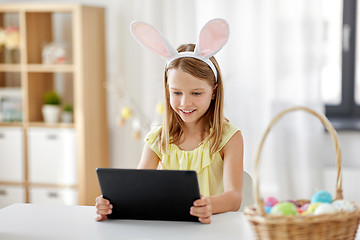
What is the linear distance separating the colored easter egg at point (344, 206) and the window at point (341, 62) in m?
2.49

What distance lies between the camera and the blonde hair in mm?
1833

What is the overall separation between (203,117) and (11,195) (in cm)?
226

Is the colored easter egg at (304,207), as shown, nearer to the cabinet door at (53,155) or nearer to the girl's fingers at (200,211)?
the girl's fingers at (200,211)

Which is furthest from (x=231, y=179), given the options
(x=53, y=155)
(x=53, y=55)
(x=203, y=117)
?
(x=53, y=55)

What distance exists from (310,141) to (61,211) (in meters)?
2.20

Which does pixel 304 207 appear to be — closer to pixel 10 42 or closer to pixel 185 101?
pixel 185 101

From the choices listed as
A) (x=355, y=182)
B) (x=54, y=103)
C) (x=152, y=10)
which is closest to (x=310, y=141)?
(x=355, y=182)

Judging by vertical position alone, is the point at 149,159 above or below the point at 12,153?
above

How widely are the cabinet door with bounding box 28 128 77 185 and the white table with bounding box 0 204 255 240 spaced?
77.4 inches

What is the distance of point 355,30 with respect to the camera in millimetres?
3789

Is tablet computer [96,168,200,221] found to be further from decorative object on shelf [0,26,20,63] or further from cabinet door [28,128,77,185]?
decorative object on shelf [0,26,20,63]

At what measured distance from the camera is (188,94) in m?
1.81

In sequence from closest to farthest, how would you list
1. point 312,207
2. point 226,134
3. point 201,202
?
point 312,207, point 201,202, point 226,134

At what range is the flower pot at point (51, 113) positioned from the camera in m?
3.75
